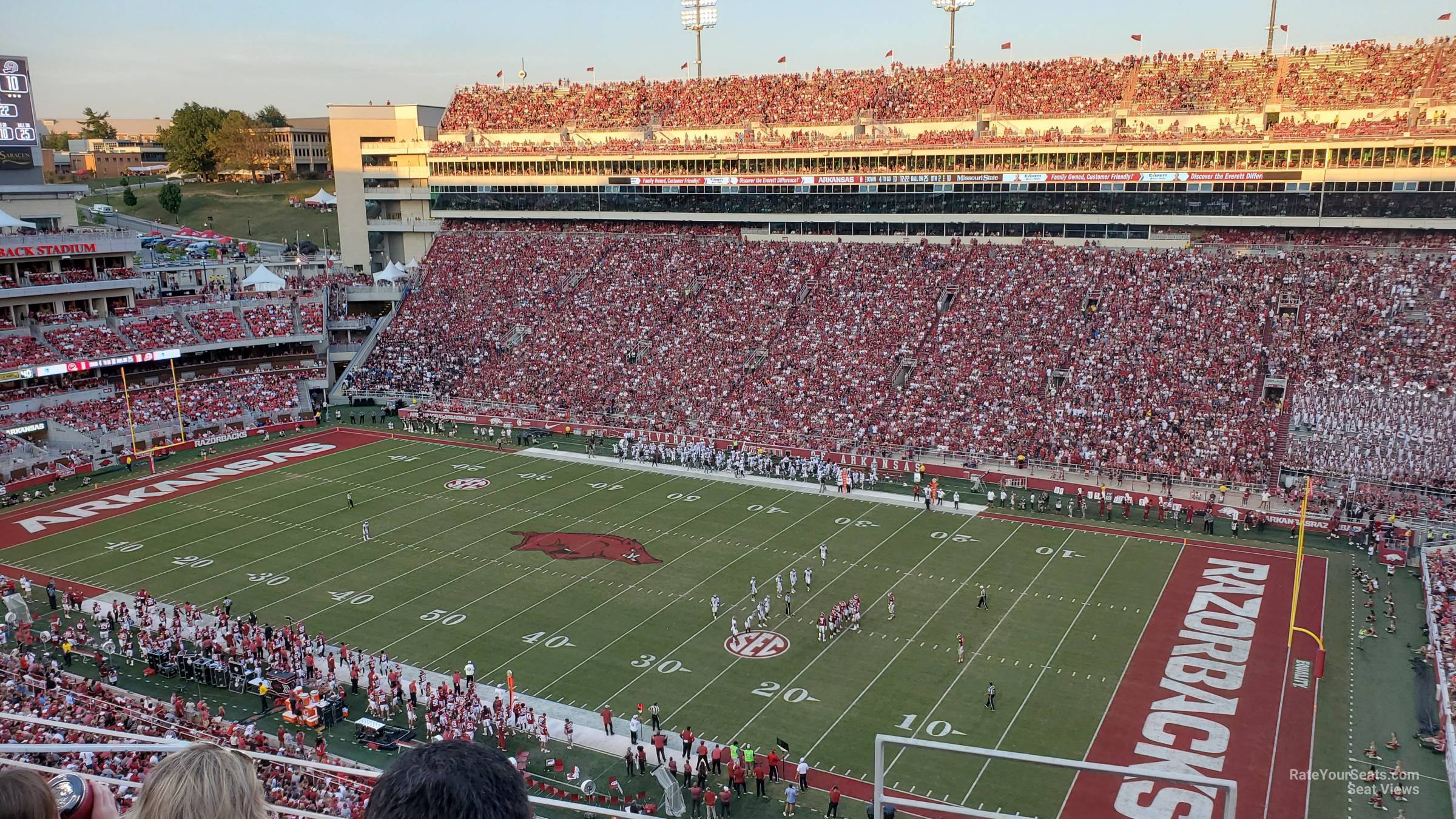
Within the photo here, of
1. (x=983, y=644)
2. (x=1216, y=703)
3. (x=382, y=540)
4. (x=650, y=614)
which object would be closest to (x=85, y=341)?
(x=382, y=540)

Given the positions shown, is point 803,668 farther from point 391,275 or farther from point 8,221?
point 391,275

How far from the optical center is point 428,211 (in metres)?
66.9

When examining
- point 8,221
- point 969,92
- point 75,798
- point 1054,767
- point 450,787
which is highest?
point 969,92

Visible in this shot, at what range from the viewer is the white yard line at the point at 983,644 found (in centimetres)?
1994

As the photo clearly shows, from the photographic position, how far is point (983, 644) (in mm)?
24016

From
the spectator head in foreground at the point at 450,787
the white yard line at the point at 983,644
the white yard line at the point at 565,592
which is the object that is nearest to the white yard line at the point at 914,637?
the white yard line at the point at 983,644

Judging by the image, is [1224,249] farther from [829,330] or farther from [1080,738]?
[1080,738]

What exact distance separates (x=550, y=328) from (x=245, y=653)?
31.7 meters

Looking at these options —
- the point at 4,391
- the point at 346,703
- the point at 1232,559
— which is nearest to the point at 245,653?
the point at 346,703

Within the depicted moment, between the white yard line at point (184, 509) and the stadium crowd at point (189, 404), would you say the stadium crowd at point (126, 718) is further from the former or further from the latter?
the stadium crowd at point (189, 404)

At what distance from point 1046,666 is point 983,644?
1.62 meters

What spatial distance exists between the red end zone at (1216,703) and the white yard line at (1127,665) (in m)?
0.07

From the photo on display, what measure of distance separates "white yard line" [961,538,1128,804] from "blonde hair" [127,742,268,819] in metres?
14.0

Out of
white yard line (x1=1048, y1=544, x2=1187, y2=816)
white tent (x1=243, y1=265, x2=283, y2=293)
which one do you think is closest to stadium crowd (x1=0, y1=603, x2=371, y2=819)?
white yard line (x1=1048, y1=544, x2=1187, y2=816)
